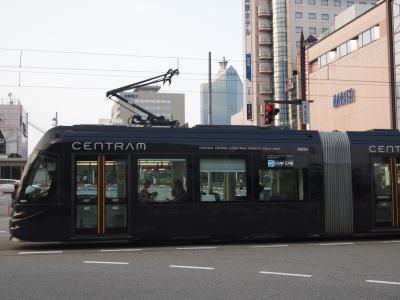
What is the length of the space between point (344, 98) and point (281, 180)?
3912 cm

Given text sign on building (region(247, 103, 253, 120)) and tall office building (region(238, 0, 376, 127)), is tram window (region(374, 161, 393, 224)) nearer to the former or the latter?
tall office building (region(238, 0, 376, 127))

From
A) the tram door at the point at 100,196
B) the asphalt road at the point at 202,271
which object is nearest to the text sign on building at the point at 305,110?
the asphalt road at the point at 202,271

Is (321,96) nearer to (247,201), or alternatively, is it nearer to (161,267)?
(247,201)

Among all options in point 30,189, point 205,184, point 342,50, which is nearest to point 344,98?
point 342,50

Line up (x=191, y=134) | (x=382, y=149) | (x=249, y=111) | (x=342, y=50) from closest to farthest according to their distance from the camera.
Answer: (x=191, y=134)
(x=382, y=149)
(x=342, y=50)
(x=249, y=111)

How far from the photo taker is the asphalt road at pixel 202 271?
7.55 metres

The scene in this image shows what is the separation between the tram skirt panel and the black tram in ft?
0.08

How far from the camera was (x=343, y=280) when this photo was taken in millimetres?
8469

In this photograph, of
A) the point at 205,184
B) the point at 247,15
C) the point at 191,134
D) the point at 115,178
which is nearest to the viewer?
the point at 115,178

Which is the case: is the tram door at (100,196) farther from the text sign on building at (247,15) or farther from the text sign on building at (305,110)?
the text sign on building at (247,15)

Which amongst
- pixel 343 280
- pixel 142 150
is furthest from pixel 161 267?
pixel 142 150

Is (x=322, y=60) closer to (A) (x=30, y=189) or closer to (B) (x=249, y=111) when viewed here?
(B) (x=249, y=111)

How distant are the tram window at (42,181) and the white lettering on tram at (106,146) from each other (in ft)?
1.91

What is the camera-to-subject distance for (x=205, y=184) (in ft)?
42.7
